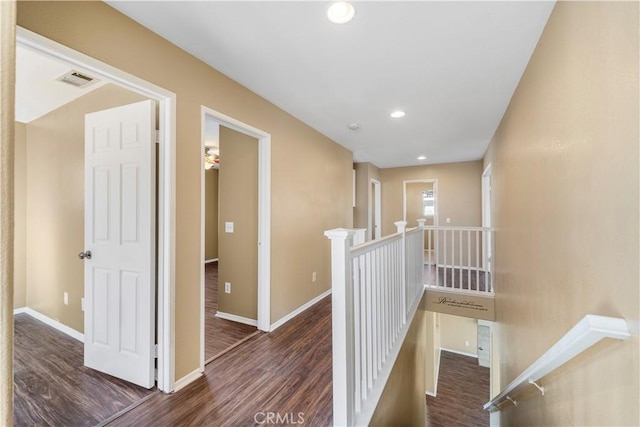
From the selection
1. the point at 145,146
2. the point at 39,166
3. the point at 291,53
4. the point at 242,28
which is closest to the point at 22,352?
the point at 39,166

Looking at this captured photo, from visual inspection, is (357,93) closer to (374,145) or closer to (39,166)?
(374,145)

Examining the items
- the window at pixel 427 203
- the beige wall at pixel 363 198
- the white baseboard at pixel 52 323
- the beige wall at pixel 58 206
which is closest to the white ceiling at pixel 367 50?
the beige wall at pixel 58 206

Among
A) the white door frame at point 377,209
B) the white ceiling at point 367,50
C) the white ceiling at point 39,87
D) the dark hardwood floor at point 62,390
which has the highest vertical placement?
the white ceiling at point 367,50

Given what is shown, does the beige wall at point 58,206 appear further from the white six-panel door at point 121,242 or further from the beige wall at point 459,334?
the beige wall at point 459,334

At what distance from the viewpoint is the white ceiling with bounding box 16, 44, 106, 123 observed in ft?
6.78

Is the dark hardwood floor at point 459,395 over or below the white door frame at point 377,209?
below

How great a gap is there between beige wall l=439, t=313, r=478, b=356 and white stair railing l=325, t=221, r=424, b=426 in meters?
4.93

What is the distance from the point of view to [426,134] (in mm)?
4008

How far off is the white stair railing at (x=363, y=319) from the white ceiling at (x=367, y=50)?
137 centimetres

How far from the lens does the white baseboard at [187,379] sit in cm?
188

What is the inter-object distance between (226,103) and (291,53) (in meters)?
0.74

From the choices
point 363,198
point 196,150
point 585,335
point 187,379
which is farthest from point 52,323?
point 363,198

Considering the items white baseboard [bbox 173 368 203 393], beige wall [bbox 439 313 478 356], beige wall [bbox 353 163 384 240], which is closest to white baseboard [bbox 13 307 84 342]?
white baseboard [bbox 173 368 203 393]

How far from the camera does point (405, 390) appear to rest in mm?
2650
